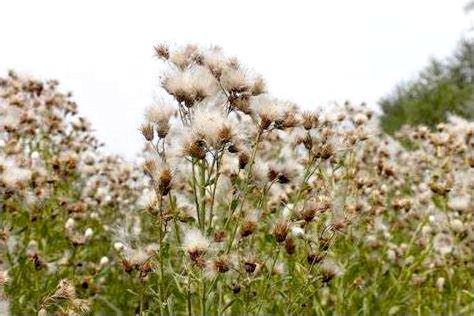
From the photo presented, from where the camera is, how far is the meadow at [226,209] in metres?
2.95

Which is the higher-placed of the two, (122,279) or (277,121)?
(122,279)

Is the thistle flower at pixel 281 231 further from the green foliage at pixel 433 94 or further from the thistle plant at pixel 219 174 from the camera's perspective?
the green foliage at pixel 433 94

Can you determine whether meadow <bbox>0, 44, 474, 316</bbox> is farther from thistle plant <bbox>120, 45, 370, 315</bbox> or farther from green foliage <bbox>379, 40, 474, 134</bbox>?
green foliage <bbox>379, 40, 474, 134</bbox>

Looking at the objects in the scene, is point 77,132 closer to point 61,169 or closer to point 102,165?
point 102,165

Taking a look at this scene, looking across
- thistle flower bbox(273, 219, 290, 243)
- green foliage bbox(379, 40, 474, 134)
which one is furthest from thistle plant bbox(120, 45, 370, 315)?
green foliage bbox(379, 40, 474, 134)

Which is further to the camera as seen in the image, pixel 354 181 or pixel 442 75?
pixel 442 75

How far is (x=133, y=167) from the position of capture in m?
8.34

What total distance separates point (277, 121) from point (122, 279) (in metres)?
4.09

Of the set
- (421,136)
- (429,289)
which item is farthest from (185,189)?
→ (421,136)

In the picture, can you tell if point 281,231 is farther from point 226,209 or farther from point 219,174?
point 226,209

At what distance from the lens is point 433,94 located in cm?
3841

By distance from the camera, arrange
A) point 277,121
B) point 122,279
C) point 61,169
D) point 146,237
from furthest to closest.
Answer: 1. point 146,237
2. point 122,279
3. point 61,169
4. point 277,121

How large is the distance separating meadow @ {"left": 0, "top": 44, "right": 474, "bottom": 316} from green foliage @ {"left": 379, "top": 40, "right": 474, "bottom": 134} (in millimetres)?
28460

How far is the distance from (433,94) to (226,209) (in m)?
35.4
